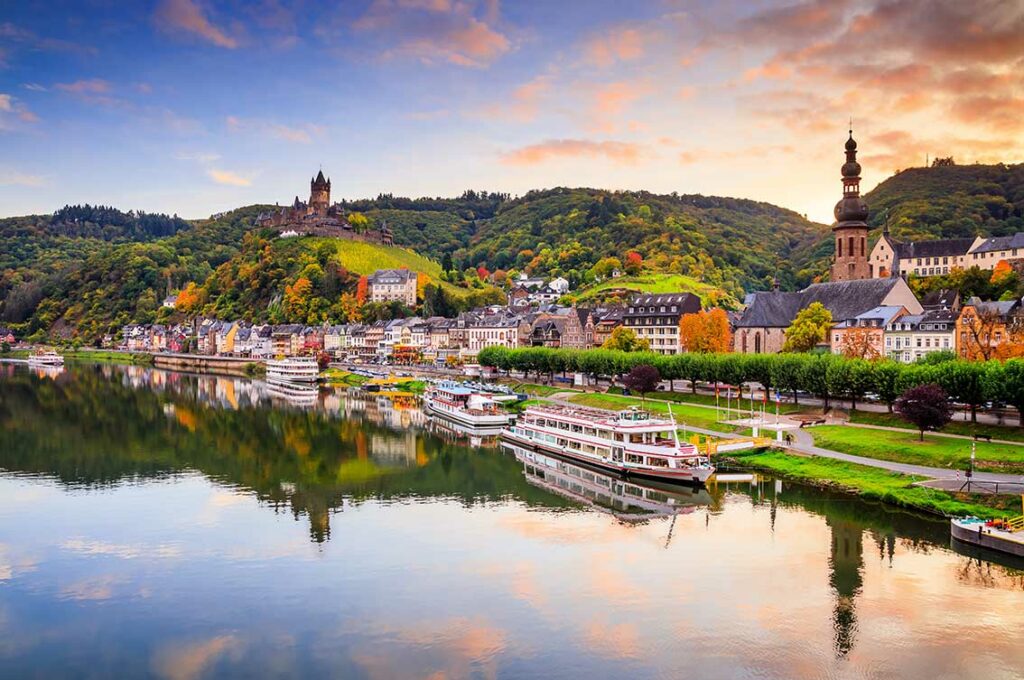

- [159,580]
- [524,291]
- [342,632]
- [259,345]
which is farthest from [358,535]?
[524,291]

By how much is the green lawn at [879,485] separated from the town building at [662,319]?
52.6 meters

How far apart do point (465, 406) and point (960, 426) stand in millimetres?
38259

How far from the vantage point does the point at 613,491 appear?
139ft

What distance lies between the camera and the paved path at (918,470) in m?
33.6

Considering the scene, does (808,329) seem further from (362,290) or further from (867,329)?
(362,290)

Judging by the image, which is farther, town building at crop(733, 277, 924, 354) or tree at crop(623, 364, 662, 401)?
town building at crop(733, 277, 924, 354)

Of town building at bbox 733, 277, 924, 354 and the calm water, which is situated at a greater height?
town building at bbox 733, 277, 924, 354

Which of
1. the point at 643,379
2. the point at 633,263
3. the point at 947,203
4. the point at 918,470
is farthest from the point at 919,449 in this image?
the point at 947,203

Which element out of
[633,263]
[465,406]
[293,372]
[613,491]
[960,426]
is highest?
[633,263]

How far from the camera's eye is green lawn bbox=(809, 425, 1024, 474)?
36.5 m

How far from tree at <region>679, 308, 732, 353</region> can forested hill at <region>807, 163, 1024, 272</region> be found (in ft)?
173

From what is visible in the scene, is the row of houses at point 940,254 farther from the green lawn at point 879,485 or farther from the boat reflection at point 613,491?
the boat reflection at point 613,491

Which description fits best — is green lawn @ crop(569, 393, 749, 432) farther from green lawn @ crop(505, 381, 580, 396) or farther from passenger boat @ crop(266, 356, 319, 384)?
passenger boat @ crop(266, 356, 319, 384)

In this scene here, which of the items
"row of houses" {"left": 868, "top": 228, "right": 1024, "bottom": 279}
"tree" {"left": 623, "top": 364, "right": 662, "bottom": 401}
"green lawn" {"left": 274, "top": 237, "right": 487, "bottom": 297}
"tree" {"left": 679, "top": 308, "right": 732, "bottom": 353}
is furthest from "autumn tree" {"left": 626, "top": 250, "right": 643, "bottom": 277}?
"tree" {"left": 623, "top": 364, "right": 662, "bottom": 401}
